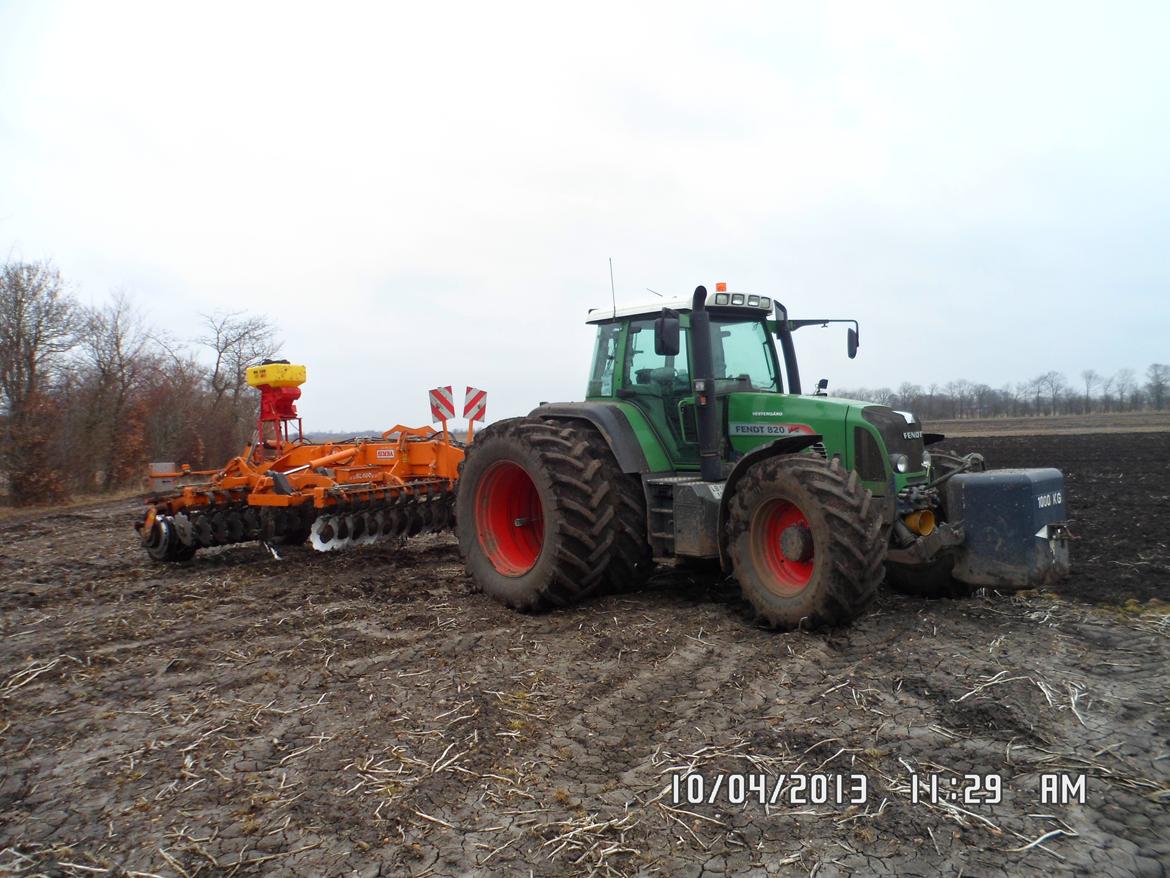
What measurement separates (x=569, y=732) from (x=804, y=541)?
2.15 metres

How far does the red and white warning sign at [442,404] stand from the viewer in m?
10.2

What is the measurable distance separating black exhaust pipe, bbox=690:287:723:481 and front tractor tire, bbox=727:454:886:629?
652mm

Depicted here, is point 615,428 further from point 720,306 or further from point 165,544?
point 165,544

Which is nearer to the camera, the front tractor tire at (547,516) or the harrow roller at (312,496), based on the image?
the front tractor tire at (547,516)

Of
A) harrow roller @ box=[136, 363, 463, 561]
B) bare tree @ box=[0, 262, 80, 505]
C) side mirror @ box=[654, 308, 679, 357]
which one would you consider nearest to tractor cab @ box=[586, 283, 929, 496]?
side mirror @ box=[654, 308, 679, 357]

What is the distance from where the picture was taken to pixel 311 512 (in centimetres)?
923

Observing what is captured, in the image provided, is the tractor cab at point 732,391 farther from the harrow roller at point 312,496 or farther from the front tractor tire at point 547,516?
the harrow roller at point 312,496

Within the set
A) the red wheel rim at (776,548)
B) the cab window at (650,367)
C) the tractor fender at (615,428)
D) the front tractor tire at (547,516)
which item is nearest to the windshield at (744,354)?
the cab window at (650,367)

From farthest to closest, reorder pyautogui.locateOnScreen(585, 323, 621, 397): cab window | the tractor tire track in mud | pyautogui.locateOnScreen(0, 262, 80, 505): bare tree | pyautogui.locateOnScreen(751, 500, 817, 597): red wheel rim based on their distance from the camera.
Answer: pyautogui.locateOnScreen(0, 262, 80, 505): bare tree
pyautogui.locateOnScreen(585, 323, 621, 397): cab window
pyautogui.locateOnScreen(751, 500, 817, 597): red wheel rim
the tractor tire track in mud

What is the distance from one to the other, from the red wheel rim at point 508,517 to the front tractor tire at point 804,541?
6.94 feet

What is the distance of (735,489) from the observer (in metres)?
5.76

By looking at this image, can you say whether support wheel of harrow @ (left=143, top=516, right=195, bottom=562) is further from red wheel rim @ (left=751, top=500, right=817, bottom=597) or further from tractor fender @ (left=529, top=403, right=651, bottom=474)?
red wheel rim @ (left=751, top=500, right=817, bottom=597)

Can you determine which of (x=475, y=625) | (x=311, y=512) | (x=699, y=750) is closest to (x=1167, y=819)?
Result: (x=699, y=750)

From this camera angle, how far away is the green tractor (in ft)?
17.5
